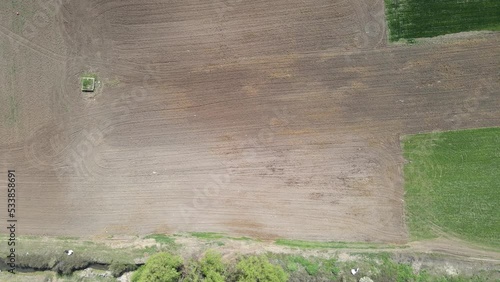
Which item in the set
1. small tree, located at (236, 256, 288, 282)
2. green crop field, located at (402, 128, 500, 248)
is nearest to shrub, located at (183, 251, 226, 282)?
small tree, located at (236, 256, 288, 282)

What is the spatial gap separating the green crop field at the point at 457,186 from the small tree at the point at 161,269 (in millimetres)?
7505

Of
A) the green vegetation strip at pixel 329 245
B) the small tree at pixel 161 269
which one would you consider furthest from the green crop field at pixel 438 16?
the small tree at pixel 161 269

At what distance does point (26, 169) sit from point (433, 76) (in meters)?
13.6

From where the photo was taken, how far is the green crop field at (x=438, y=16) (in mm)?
11727

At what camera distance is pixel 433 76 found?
11859mm

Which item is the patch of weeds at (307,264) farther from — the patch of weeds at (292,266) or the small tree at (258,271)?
the small tree at (258,271)

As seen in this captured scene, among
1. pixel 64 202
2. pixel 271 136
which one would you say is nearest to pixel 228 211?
pixel 271 136

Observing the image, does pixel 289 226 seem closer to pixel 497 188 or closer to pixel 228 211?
pixel 228 211

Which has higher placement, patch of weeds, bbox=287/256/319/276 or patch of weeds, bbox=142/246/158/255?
patch of weeds, bbox=142/246/158/255

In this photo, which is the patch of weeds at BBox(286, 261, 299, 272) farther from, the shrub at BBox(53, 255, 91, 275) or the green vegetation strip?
the shrub at BBox(53, 255, 91, 275)

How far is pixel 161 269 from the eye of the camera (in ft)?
35.6

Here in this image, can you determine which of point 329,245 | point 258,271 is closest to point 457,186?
point 329,245

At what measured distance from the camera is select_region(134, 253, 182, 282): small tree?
35.4 feet

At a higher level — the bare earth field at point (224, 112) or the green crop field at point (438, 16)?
the green crop field at point (438, 16)
